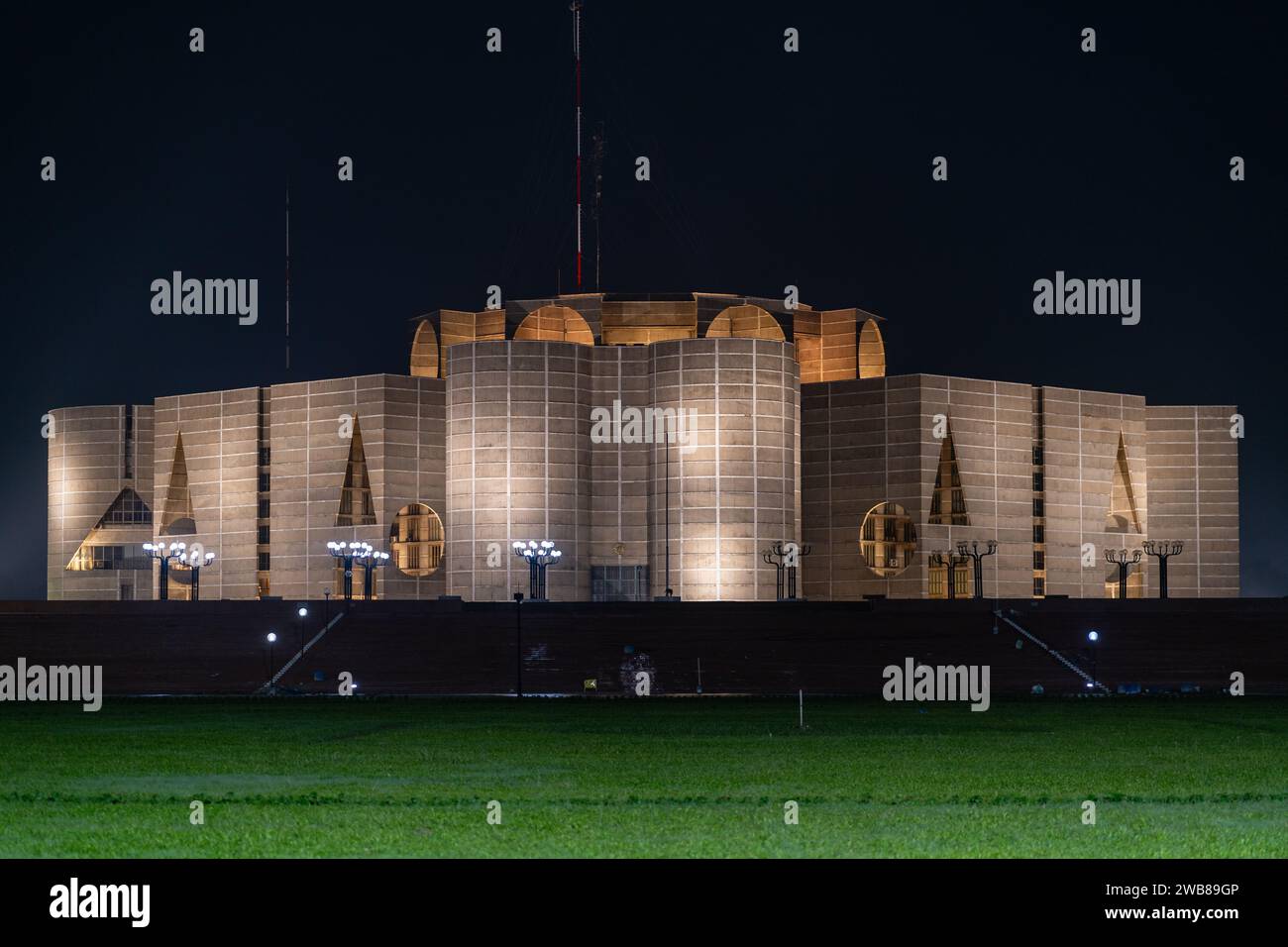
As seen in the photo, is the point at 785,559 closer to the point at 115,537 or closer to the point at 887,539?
the point at 887,539

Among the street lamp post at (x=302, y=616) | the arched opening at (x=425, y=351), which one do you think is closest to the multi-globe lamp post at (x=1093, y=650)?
the street lamp post at (x=302, y=616)

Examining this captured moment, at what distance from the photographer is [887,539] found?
336ft

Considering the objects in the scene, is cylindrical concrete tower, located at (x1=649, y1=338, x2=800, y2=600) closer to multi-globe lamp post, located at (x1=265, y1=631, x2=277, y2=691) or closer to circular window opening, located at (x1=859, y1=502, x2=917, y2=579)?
circular window opening, located at (x1=859, y1=502, x2=917, y2=579)

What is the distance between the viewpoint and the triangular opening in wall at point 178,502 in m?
109

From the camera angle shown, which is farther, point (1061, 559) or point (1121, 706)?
point (1061, 559)

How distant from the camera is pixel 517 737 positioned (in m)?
32.3

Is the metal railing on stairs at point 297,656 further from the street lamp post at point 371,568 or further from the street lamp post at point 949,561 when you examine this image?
the street lamp post at point 949,561

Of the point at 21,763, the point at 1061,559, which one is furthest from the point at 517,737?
the point at 1061,559

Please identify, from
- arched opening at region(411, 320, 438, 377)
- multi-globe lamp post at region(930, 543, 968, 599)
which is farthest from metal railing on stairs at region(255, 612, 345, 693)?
arched opening at region(411, 320, 438, 377)

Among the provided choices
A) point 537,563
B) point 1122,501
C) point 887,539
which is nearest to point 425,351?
point 537,563

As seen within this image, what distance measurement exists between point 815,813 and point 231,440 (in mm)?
91374

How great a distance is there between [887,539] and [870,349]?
12.1 metres
